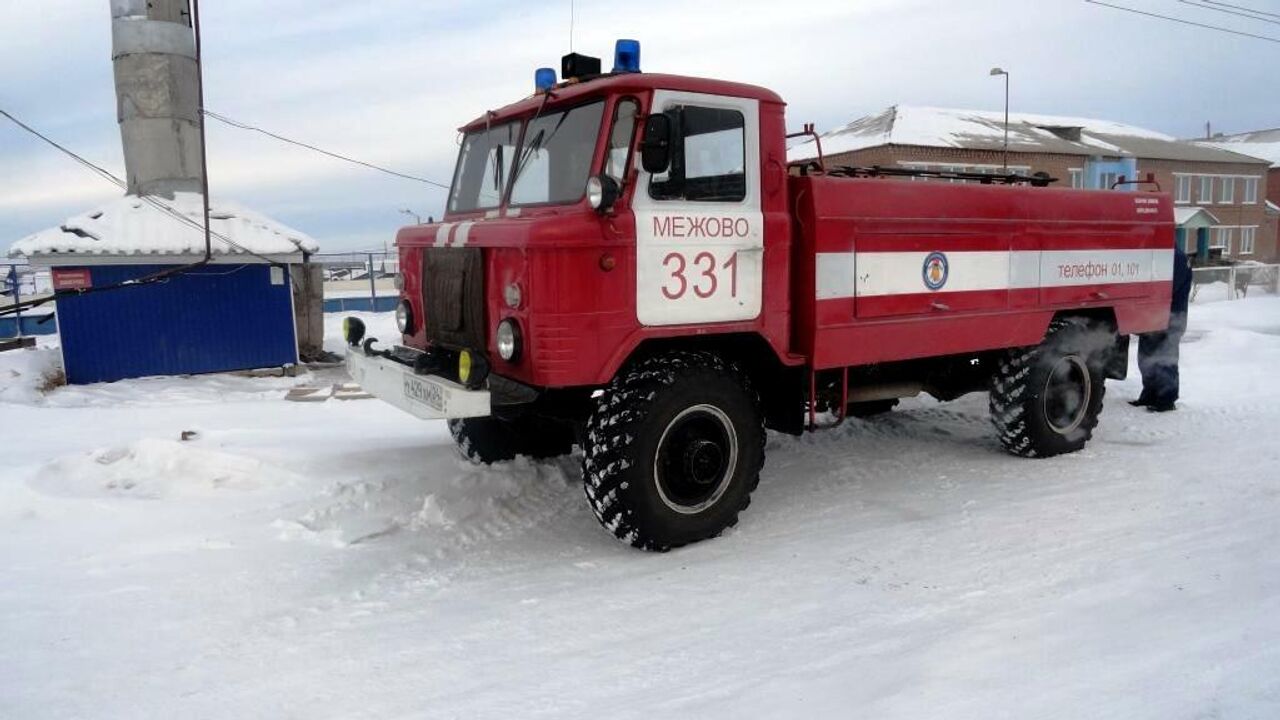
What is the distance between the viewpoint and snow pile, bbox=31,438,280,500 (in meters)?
5.59

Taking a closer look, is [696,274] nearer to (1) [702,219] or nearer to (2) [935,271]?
(1) [702,219]

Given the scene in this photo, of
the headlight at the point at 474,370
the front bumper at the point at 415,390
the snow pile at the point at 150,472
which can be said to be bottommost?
the snow pile at the point at 150,472

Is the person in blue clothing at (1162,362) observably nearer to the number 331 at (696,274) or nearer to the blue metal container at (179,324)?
the number 331 at (696,274)

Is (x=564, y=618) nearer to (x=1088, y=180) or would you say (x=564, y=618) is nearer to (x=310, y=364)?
(x=310, y=364)

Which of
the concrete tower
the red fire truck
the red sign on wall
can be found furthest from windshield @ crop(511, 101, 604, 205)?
the concrete tower

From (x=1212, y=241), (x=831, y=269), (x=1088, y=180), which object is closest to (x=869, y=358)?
(x=831, y=269)

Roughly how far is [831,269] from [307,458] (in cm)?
402

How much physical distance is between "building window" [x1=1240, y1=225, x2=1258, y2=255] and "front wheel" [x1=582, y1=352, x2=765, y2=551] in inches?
2160

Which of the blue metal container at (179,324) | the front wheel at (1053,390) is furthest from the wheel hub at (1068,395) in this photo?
the blue metal container at (179,324)

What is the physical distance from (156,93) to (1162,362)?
1403cm

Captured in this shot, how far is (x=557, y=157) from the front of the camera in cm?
492

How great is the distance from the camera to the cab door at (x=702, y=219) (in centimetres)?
462

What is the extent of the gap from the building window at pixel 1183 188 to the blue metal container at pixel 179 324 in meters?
45.8

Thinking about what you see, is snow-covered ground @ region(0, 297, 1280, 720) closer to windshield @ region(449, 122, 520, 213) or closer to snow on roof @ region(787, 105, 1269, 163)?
windshield @ region(449, 122, 520, 213)
